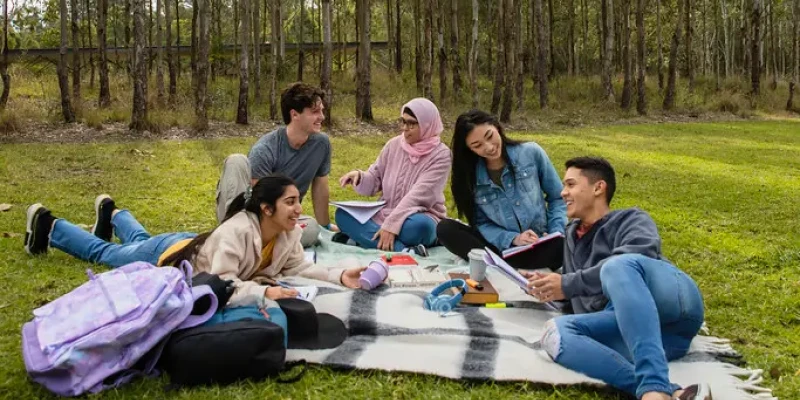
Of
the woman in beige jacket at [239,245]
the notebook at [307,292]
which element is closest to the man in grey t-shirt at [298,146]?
the woman in beige jacket at [239,245]

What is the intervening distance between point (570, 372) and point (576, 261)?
2.59 ft

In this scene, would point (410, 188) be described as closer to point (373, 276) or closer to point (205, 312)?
point (373, 276)

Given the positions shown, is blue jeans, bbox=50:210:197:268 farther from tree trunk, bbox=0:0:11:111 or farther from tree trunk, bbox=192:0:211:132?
tree trunk, bbox=0:0:11:111

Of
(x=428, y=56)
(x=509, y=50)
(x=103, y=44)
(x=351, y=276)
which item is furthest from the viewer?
(x=428, y=56)

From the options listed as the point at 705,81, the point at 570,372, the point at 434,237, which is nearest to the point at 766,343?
the point at 570,372

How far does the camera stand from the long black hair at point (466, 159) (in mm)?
4742

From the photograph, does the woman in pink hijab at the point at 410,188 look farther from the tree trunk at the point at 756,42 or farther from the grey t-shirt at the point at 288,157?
the tree trunk at the point at 756,42

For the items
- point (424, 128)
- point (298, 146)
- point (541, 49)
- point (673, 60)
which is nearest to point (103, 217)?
point (298, 146)

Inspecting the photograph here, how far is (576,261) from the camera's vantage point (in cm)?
363

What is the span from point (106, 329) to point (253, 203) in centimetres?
128

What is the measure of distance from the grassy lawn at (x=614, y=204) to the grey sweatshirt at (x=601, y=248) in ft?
1.83

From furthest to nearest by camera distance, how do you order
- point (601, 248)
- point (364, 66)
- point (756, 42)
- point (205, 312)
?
point (756, 42)
point (364, 66)
point (601, 248)
point (205, 312)

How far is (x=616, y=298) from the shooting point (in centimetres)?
284

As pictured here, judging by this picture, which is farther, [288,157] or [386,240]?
[288,157]
